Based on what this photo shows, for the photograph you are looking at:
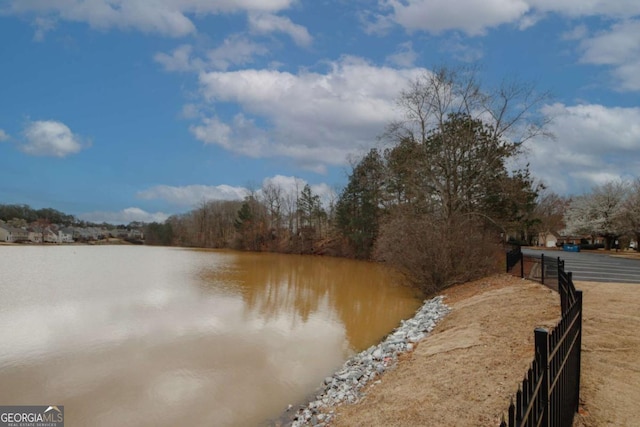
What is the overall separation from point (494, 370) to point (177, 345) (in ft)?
A: 28.7

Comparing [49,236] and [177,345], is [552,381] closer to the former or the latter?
[177,345]

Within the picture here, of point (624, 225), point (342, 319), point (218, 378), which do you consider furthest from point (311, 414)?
point (624, 225)

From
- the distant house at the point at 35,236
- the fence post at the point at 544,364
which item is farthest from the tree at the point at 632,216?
the distant house at the point at 35,236

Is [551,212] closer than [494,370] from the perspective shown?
No

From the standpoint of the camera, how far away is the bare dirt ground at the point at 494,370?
460cm

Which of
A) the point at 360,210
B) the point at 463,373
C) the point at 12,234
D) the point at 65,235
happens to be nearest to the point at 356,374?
the point at 463,373

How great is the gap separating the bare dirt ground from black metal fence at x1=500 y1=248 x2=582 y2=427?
0.77 meters

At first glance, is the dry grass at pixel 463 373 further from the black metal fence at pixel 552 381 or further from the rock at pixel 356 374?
the black metal fence at pixel 552 381

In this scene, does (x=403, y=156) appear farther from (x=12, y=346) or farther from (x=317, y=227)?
(x=317, y=227)

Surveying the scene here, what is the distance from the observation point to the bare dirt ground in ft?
15.1

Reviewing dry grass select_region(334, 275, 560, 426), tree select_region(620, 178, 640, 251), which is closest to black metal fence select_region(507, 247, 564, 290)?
dry grass select_region(334, 275, 560, 426)

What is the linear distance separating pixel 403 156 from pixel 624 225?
23462mm

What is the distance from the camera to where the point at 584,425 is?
4062mm

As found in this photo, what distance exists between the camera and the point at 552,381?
2.83m
